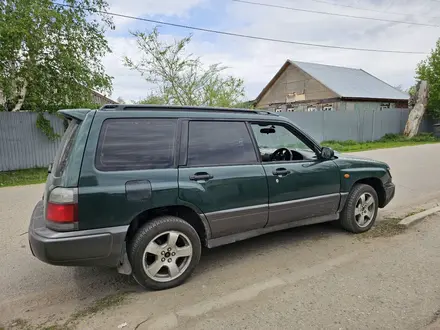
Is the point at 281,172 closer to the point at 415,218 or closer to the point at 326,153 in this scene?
the point at 326,153

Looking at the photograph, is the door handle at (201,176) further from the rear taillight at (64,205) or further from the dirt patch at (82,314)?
the dirt patch at (82,314)

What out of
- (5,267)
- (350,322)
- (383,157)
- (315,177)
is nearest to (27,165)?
(5,267)

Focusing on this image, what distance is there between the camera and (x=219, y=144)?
11.0ft

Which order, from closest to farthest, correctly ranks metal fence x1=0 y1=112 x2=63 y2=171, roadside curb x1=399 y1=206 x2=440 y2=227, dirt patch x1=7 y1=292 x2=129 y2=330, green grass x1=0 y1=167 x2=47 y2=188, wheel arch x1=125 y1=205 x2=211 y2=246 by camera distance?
dirt patch x1=7 y1=292 x2=129 y2=330
wheel arch x1=125 y1=205 x2=211 y2=246
roadside curb x1=399 y1=206 x2=440 y2=227
green grass x1=0 y1=167 x2=47 y2=188
metal fence x1=0 y1=112 x2=63 y2=171

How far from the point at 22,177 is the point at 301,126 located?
46.6ft

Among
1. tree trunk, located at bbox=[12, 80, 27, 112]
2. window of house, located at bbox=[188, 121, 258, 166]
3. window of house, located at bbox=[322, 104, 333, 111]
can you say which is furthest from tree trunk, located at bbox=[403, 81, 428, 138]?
tree trunk, located at bbox=[12, 80, 27, 112]

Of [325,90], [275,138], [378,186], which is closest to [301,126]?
[325,90]

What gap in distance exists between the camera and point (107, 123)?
111 inches

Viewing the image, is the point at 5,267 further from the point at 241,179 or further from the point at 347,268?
the point at 347,268

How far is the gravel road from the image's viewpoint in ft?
8.34

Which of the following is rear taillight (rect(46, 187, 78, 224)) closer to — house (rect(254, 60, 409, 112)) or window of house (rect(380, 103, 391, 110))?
house (rect(254, 60, 409, 112))

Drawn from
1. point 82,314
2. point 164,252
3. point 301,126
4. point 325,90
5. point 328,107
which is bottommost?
point 82,314

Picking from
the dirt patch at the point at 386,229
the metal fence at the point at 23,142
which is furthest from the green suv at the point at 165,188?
the metal fence at the point at 23,142

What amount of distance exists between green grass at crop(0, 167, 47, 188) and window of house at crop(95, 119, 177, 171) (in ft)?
24.4
